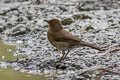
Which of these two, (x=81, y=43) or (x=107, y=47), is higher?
(x=81, y=43)

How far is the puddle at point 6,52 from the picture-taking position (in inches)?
279

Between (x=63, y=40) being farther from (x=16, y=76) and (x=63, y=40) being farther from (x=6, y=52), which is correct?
(x=6, y=52)

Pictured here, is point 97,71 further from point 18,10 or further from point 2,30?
point 18,10

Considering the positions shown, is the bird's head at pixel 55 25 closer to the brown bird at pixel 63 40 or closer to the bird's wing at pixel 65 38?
the brown bird at pixel 63 40

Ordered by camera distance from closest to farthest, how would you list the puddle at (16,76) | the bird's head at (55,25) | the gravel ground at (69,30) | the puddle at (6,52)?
the puddle at (16,76)
the gravel ground at (69,30)
the bird's head at (55,25)
the puddle at (6,52)

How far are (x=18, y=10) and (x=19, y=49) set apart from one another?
4904 mm

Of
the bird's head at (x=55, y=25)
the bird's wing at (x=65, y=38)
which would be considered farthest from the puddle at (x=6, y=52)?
the bird's wing at (x=65, y=38)

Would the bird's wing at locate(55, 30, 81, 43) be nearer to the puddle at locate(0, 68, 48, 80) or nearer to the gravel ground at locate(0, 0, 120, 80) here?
the gravel ground at locate(0, 0, 120, 80)

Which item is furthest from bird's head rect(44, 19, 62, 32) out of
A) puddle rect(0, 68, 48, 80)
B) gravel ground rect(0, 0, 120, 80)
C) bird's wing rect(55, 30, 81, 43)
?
puddle rect(0, 68, 48, 80)

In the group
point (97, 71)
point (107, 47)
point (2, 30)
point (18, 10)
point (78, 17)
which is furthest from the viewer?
point (18, 10)

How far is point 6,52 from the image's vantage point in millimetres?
7609

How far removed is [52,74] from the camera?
5.89 m

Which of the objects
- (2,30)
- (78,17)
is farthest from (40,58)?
(78,17)

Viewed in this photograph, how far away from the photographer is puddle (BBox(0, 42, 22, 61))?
23.2 feet
